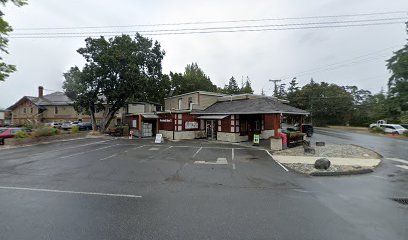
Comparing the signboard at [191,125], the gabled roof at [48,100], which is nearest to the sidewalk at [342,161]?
the signboard at [191,125]

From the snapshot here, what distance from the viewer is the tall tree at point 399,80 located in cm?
3056

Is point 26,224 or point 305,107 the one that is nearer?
point 26,224

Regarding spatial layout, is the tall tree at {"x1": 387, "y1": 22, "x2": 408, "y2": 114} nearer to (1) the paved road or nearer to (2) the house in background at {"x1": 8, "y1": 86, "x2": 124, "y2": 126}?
(1) the paved road

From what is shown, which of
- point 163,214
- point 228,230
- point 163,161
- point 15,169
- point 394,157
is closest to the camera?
point 228,230

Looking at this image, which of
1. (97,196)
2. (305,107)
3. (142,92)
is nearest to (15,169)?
(97,196)

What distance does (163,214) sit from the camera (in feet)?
18.2

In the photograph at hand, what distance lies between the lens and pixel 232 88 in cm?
7150

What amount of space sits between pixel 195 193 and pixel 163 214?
6.18 feet

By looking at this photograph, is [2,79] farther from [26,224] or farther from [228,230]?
[228,230]

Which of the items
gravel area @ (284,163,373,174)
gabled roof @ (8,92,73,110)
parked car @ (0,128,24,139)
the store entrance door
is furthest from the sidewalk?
gabled roof @ (8,92,73,110)

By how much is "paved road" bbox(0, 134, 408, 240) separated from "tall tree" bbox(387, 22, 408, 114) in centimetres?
2870

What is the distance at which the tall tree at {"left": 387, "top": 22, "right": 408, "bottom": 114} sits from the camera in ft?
100

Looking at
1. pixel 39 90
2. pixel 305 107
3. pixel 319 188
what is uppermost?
pixel 39 90

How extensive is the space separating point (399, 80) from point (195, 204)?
39.9 metres
